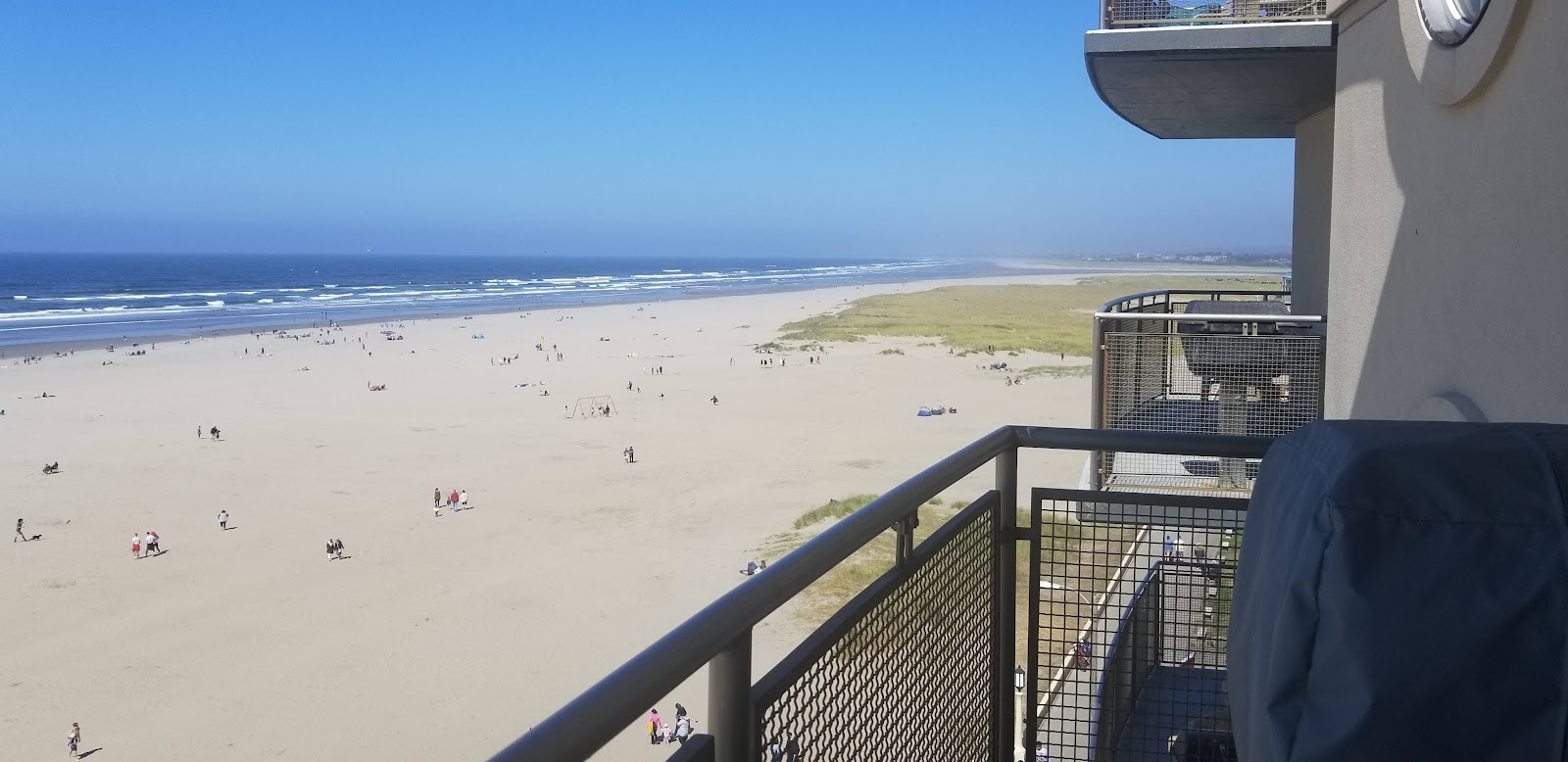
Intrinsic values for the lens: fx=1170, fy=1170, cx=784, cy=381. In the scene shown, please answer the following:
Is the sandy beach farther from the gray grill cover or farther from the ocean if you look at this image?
the ocean

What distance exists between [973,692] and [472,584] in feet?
53.6

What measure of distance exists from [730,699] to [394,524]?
21704 mm

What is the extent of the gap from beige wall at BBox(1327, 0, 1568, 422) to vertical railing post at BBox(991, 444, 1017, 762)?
1414 mm

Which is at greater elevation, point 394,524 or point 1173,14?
point 1173,14

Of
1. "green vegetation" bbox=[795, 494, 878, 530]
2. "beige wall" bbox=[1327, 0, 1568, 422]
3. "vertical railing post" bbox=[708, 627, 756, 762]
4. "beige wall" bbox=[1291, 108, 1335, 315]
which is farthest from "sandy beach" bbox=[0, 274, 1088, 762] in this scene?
"vertical railing post" bbox=[708, 627, 756, 762]

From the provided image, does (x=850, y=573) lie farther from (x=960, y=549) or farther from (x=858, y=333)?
(x=858, y=333)

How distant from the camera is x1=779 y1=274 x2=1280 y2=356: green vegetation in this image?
172 ft

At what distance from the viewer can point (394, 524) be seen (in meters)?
21.9

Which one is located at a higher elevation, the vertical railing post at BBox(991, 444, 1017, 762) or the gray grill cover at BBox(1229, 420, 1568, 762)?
the gray grill cover at BBox(1229, 420, 1568, 762)

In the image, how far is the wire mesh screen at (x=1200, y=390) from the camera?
7867 millimetres

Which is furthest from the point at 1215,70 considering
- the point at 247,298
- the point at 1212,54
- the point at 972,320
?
the point at 247,298

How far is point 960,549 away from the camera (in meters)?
2.70

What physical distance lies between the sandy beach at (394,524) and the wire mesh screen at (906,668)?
9353 millimetres

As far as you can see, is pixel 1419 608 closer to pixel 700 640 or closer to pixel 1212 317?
pixel 700 640
